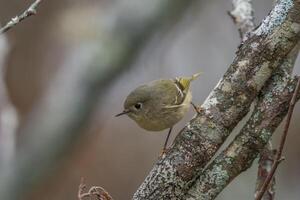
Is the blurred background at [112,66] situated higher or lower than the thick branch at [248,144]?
higher

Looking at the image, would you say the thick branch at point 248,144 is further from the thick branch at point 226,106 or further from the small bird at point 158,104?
the small bird at point 158,104

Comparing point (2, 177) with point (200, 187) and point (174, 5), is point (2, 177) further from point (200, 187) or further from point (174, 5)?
point (200, 187)

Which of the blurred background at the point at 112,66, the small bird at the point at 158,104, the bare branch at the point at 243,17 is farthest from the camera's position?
the blurred background at the point at 112,66

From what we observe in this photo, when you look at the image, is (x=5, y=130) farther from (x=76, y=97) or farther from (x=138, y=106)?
(x=138, y=106)

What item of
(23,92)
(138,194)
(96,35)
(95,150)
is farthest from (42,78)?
(138,194)

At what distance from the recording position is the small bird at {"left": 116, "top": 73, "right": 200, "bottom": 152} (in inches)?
120

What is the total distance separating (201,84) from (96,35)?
6.69 feet

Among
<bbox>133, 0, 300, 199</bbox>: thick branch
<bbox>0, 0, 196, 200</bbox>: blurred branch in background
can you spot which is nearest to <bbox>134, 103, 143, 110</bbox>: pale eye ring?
<bbox>0, 0, 196, 200</bbox>: blurred branch in background

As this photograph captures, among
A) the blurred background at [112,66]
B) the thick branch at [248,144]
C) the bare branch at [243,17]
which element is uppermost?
the blurred background at [112,66]

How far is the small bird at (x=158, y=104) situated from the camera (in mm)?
3045

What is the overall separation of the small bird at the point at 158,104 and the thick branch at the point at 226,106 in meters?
0.89

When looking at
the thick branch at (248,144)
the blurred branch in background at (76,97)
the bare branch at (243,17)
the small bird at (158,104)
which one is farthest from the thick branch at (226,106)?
the blurred branch in background at (76,97)

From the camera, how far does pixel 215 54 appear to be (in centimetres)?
561

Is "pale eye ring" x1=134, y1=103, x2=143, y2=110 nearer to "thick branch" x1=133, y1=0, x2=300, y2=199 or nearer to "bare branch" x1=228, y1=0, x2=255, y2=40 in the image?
"bare branch" x1=228, y1=0, x2=255, y2=40
